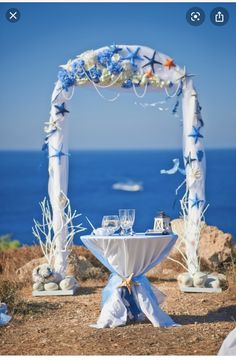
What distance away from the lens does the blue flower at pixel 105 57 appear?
6.89 metres

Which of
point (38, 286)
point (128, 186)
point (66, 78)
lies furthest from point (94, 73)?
point (128, 186)

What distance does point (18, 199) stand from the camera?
13062 mm

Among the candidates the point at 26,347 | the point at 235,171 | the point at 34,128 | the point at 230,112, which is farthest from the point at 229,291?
the point at 235,171

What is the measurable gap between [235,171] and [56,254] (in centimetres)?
811

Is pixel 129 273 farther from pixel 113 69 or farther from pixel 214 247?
pixel 214 247

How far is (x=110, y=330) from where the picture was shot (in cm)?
498

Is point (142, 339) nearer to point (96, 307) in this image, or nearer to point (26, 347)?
point (26, 347)

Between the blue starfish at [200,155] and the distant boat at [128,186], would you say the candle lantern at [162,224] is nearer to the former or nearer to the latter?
the blue starfish at [200,155]

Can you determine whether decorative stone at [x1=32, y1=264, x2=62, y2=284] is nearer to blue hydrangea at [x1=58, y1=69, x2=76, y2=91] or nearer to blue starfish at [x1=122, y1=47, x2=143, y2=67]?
blue hydrangea at [x1=58, y1=69, x2=76, y2=91]

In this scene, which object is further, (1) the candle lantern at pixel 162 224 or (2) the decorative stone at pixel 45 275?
(2) the decorative stone at pixel 45 275

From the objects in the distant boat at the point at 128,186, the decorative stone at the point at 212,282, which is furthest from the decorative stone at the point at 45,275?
the distant boat at the point at 128,186

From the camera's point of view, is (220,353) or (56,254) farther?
(56,254)

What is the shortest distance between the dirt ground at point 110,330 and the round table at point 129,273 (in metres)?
0.11

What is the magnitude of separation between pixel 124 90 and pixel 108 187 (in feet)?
28.0
